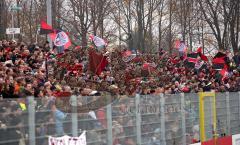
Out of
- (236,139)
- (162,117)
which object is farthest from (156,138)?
(236,139)

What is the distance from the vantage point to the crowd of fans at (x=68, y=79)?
11125 mm

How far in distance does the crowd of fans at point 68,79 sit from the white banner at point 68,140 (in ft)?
0.51

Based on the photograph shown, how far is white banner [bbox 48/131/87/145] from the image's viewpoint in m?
11.2

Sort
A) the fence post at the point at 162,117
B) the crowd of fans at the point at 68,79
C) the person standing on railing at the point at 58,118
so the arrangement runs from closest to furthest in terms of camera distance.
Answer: the crowd of fans at the point at 68,79
the person standing on railing at the point at 58,118
the fence post at the point at 162,117

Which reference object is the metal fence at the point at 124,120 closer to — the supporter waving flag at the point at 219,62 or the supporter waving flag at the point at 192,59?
the supporter waving flag at the point at 219,62

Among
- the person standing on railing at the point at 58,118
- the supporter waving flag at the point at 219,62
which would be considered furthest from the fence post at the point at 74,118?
the supporter waving flag at the point at 219,62

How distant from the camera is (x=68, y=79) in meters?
21.8

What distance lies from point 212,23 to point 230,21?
2.14 meters

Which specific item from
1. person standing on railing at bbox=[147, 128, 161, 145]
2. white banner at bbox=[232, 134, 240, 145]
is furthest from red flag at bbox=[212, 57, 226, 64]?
person standing on railing at bbox=[147, 128, 161, 145]

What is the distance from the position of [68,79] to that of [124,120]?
8.05m

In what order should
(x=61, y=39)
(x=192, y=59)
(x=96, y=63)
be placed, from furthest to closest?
(x=192, y=59) < (x=61, y=39) < (x=96, y=63)

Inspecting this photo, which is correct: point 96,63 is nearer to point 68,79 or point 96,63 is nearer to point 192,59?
point 68,79

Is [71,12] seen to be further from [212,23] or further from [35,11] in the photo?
[212,23]

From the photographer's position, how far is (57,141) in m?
11.4
